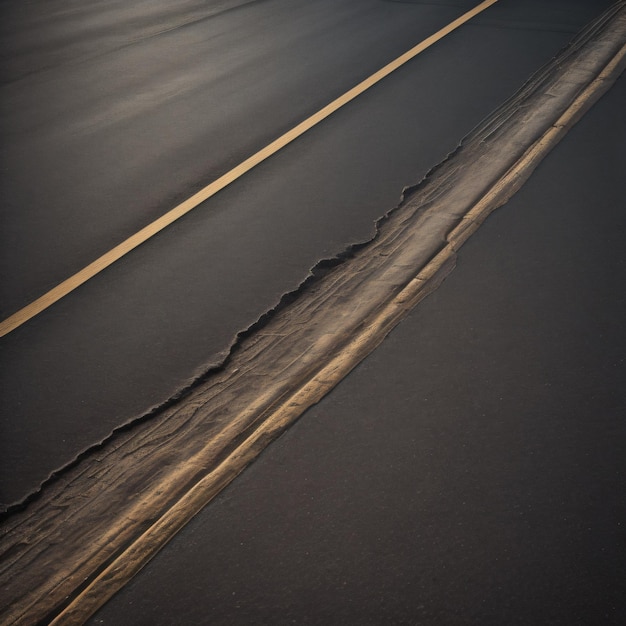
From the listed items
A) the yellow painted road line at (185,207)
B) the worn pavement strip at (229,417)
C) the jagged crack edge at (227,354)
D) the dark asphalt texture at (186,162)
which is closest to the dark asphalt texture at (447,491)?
the worn pavement strip at (229,417)

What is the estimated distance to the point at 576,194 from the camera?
6105mm

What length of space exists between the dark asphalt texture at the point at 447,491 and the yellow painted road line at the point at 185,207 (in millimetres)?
2020

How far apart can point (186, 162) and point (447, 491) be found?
438cm

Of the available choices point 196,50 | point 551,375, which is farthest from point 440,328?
point 196,50

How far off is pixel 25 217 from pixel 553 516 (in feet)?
14.8

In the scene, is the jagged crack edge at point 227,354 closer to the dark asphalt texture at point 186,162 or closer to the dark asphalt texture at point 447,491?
the dark asphalt texture at point 186,162

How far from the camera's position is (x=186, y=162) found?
22.7 feet

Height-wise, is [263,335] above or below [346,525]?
above

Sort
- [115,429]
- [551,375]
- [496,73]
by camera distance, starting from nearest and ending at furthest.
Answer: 1. [115,429]
2. [551,375]
3. [496,73]

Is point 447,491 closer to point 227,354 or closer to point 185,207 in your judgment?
point 227,354

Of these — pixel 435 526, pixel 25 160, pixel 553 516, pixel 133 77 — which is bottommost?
pixel 553 516

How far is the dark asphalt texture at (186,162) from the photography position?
4.39 meters

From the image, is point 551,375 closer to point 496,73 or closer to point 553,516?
point 553,516

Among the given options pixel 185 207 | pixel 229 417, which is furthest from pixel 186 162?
pixel 229 417
